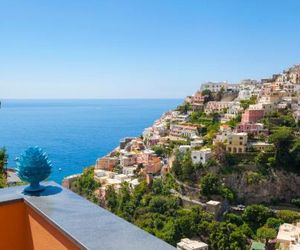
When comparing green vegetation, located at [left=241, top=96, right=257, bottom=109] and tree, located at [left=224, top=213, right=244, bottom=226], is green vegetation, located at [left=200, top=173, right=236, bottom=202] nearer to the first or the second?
tree, located at [left=224, top=213, right=244, bottom=226]

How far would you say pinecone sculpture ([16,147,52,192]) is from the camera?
5.58ft

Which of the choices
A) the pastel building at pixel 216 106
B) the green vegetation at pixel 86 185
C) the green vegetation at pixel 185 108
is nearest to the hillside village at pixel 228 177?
the green vegetation at pixel 86 185

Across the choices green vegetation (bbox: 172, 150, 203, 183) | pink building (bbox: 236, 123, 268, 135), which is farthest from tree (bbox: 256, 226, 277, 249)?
pink building (bbox: 236, 123, 268, 135)

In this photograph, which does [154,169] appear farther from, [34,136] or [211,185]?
[34,136]

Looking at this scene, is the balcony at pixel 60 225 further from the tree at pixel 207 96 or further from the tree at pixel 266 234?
the tree at pixel 207 96

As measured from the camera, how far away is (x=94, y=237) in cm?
110

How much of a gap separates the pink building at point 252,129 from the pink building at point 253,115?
1478 millimetres

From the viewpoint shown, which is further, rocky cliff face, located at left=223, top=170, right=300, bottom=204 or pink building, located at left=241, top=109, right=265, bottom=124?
pink building, located at left=241, top=109, right=265, bottom=124

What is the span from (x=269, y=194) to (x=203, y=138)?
20.5ft

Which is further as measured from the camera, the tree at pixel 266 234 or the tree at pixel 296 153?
the tree at pixel 296 153

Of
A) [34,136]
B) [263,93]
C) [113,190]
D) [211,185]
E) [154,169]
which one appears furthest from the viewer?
[34,136]

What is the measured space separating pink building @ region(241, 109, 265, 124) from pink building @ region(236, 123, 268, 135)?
1.48 m

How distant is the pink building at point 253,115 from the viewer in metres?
23.0

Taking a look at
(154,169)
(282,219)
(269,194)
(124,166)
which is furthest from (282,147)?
(124,166)
